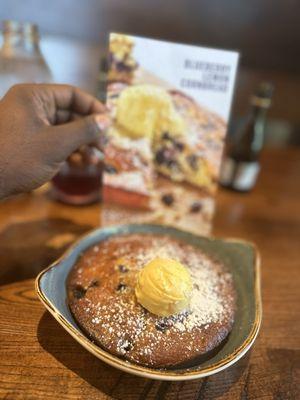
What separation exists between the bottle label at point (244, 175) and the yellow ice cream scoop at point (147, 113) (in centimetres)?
44

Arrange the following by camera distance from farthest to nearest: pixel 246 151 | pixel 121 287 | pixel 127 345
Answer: pixel 246 151 < pixel 121 287 < pixel 127 345

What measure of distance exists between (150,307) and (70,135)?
44 cm

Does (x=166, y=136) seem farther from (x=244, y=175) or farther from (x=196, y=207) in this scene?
(x=244, y=175)

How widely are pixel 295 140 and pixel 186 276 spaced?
189cm

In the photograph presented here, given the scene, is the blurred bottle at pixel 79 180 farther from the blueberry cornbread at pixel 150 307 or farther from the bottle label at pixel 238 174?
the bottle label at pixel 238 174

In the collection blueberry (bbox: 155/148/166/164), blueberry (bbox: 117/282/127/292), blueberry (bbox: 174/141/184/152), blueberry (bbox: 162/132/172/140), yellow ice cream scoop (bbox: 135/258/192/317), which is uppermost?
blueberry (bbox: 162/132/172/140)

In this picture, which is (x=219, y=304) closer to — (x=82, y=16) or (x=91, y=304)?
(x=91, y=304)

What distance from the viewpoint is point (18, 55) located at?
1.11 meters

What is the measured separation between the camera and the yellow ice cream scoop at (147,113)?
1046mm

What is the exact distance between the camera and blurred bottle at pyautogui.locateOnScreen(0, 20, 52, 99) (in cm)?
109

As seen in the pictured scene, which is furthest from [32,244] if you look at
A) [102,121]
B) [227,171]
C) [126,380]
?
[227,171]

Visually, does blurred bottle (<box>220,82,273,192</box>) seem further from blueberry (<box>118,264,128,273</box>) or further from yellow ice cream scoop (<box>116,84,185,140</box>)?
blueberry (<box>118,264,128,273</box>)

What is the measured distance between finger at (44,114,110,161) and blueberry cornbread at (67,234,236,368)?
0.89 feet

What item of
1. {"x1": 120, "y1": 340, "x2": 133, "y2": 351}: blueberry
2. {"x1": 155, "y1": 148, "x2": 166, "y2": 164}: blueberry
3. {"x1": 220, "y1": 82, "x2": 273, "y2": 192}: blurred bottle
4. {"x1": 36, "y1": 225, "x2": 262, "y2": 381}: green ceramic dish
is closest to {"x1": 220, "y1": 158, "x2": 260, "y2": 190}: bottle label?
{"x1": 220, "y1": 82, "x2": 273, "y2": 192}: blurred bottle
